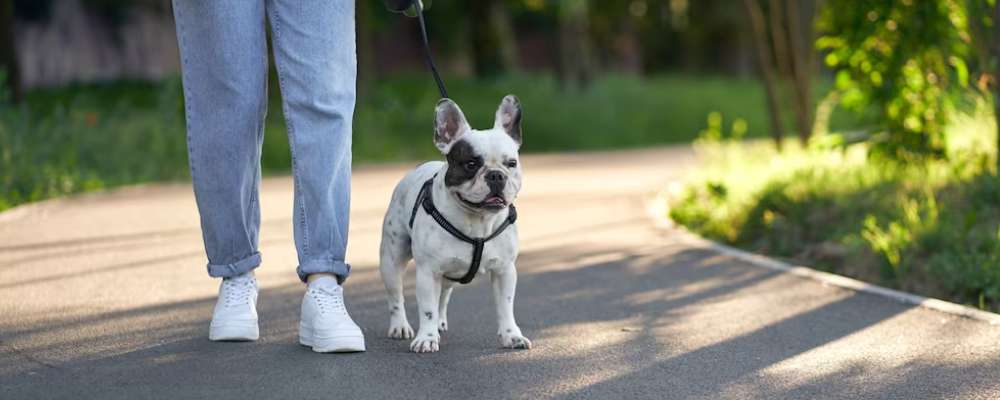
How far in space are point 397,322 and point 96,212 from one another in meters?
6.48

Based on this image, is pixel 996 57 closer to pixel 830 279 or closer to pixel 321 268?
pixel 830 279

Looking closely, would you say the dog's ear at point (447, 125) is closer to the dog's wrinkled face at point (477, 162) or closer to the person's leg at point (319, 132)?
the dog's wrinkled face at point (477, 162)

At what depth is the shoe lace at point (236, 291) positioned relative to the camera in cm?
505

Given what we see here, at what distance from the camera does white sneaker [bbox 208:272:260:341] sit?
5047mm

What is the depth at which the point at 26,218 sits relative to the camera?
1038 centimetres

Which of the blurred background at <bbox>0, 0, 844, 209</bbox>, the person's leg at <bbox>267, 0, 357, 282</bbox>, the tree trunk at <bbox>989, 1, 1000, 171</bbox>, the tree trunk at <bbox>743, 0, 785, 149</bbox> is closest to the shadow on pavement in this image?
the person's leg at <bbox>267, 0, 357, 282</bbox>

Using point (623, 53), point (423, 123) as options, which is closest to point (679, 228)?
point (423, 123)

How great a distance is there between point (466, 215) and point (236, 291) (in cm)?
88

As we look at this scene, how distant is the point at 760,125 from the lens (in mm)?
30000

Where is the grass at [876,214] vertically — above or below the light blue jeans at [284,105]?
below

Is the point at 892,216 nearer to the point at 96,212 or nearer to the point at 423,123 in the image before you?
the point at 96,212

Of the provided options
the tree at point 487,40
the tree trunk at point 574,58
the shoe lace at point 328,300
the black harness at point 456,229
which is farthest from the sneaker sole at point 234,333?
the tree at point 487,40

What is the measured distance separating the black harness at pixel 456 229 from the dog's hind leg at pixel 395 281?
185mm

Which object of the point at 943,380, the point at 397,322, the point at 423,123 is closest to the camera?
the point at 943,380
